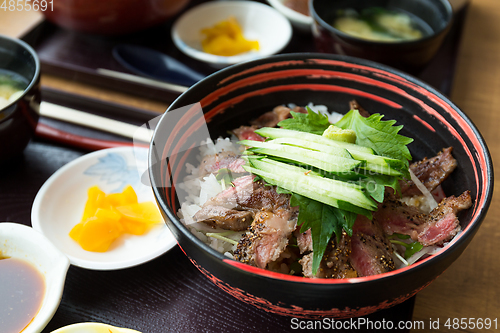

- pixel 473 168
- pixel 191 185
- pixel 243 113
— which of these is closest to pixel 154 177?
pixel 191 185

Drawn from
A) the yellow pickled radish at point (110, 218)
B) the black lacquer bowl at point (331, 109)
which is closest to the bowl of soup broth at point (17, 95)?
the yellow pickled radish at point (110, 218)

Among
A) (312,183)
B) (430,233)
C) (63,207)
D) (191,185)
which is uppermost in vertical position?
(312,183)

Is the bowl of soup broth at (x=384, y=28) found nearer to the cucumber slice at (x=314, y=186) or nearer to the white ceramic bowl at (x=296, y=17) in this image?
the white ceramic bowl at (x=296, y=17)

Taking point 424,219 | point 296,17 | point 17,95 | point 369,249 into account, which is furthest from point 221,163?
point 296,17

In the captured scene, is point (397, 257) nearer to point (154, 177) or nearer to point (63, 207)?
point (154, 177)

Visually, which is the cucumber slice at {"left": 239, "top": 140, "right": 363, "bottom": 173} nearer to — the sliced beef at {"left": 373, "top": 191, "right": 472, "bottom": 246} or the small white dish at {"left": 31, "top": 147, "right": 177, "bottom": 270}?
the sliced beef at {"left": 373, "top": 191, "right": 472, "bottom": 246}
